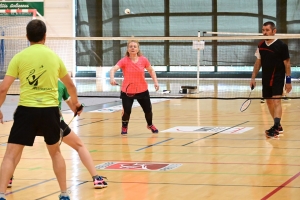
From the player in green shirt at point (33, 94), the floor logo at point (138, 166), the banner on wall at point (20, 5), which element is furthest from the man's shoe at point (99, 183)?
the banner on wall at point (20, 5)

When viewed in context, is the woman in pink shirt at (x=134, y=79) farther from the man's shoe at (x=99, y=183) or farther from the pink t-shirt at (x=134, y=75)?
the man's shoe at (x=99, y=183)

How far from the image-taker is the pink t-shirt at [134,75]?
40.3 feet

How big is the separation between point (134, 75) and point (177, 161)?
306cm

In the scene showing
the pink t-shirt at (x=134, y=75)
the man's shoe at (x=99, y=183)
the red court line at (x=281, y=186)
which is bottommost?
the red court line at (x=281, y=186)

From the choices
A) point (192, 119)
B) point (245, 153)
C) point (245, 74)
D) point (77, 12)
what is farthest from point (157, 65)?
point (245, 153)

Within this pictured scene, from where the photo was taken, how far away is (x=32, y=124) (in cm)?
654

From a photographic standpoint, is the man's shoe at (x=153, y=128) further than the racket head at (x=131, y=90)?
Yes

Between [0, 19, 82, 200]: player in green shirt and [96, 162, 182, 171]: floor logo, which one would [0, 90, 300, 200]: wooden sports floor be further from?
[0, 19, 82, 200]: player in green shirt

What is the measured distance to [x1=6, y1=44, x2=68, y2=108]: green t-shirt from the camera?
6520 mm

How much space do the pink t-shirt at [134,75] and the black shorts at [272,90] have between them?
2130mm

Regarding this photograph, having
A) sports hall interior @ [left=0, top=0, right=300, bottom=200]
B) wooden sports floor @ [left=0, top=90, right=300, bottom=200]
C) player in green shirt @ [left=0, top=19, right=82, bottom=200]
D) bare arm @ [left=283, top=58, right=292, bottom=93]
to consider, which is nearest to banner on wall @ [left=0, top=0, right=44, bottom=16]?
sports hall interior @ [left=0, top=0, right=300, bottom=200]

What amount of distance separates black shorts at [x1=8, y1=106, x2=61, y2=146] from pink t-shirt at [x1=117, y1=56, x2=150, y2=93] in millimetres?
5714

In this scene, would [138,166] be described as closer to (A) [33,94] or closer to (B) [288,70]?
(A) [33,94]

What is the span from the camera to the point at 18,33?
30969 millimetres
